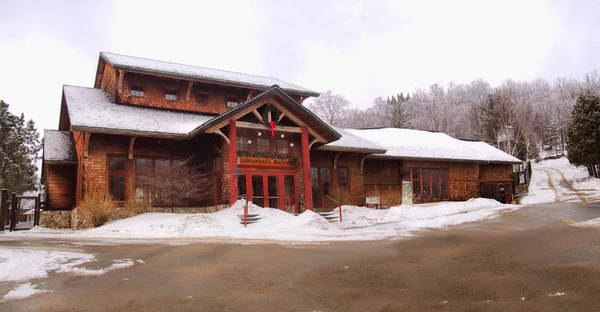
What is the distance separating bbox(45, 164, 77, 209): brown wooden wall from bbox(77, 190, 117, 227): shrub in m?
5.23

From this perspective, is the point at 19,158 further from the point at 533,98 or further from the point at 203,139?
the point at 533,98

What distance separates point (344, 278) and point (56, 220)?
18.3 metres

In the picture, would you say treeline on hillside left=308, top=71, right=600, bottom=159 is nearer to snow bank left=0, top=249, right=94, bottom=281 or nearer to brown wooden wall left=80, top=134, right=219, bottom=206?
brown wooden wall left=80, top=134, right=219, bottom=206

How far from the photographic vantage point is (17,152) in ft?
150

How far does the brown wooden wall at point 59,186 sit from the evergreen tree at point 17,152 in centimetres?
2345

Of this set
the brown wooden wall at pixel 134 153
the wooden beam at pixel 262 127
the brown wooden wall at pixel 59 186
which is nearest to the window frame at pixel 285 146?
the wooden beam at pixel 262 127

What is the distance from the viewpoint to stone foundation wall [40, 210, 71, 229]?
21375 mm

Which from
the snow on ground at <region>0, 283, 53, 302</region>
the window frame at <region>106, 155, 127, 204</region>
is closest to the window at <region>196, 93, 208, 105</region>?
the window frame at <region>106, 155, 127, 204</region>

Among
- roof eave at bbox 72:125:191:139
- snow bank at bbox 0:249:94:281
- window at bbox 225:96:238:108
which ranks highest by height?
window at bbox 225:96:238:108

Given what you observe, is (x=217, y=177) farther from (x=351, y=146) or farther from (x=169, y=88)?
(x=351, y=146)

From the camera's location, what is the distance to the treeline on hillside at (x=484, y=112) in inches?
2064

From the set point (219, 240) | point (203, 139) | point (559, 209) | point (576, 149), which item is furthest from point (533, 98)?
point (219, 240)

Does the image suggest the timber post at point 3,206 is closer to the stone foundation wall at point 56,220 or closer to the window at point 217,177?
the stone foundation wall at point 56,220

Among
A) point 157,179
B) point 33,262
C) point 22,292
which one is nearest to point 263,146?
point 157,179
